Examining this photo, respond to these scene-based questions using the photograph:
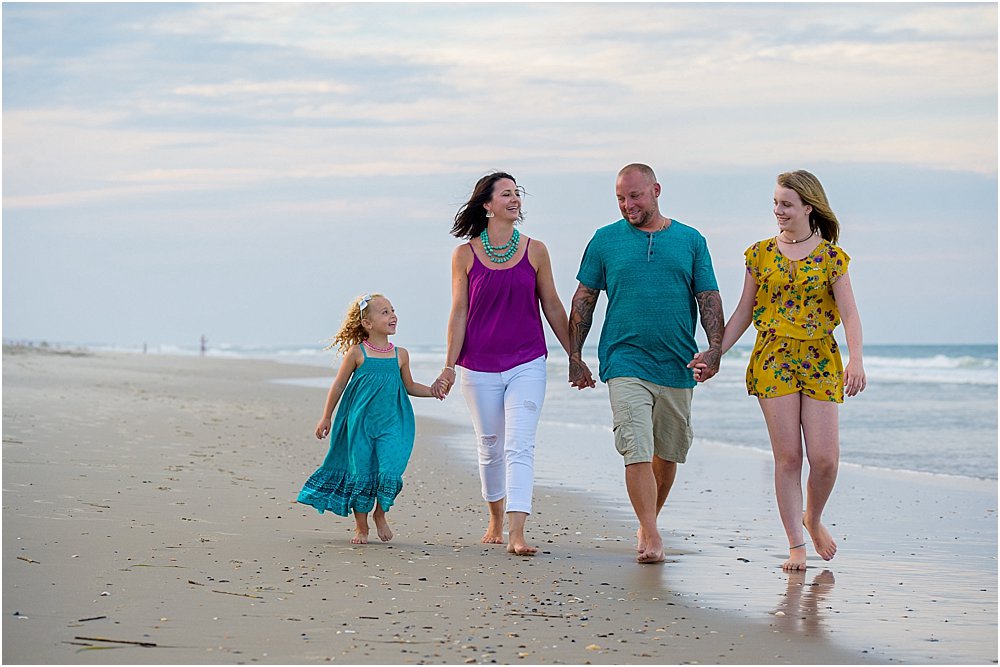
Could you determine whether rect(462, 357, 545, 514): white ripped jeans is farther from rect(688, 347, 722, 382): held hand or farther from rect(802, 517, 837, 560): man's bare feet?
rect(802, 517, 837, 560): man's bare feet

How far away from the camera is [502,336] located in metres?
5.98

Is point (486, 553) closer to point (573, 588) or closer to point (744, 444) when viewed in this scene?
point (573, 588)

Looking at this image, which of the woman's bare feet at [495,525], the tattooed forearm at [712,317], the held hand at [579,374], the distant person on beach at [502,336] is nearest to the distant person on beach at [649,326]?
the tattooed forearm at [712,317]

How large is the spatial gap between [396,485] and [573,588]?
1.50 meters

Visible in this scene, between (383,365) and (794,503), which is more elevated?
(383,365)

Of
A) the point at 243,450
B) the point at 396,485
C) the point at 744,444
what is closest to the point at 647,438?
the point at 396,485

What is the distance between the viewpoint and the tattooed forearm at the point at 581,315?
5961 millimetres

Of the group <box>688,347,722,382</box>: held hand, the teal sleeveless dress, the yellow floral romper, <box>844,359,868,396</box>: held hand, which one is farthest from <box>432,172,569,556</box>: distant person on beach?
<box>844,359,868,396</box>: held hand

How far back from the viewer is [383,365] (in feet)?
20.6

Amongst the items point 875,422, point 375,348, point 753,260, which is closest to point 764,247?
point 753,260

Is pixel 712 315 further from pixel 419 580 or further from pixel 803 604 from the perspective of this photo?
pixel 419 580

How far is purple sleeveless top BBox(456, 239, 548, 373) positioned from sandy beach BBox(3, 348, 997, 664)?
39.0 inches

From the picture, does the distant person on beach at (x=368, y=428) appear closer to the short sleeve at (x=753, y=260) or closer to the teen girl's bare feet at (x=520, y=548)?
the teen girl's bare feet at (x=520, y=548)

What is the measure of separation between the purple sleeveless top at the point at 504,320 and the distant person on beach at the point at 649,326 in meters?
0.43
